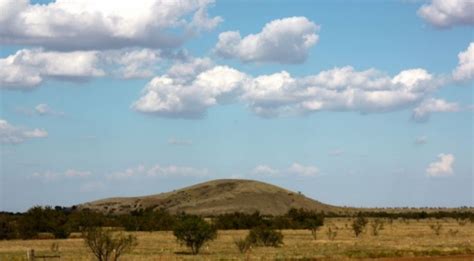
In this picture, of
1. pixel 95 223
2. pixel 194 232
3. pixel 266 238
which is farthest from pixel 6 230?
pixel 266 238

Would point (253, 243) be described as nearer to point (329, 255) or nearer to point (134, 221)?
point (329, 255)

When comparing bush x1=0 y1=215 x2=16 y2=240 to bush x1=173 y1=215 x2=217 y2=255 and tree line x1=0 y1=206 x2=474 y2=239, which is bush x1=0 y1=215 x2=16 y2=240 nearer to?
tree line x1=0 y1=206 x2=474 y2=239

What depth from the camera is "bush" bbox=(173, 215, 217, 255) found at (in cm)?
Answer: 5988

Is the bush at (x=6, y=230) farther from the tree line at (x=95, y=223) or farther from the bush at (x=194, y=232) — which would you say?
the bush at (x=194, y=232)

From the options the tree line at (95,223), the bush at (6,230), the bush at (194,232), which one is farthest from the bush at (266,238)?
the bush at (6,230)

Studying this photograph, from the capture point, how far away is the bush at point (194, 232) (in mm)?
59875

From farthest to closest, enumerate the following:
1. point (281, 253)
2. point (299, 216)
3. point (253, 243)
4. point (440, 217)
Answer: point (440, 217) < point (299, 216) < point (253, 243) < point (281, 253)

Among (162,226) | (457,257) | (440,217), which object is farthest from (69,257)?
(440,217)

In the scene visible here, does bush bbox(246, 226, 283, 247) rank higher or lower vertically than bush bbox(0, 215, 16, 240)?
lower

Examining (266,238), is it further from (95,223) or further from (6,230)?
(95,223)

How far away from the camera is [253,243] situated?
64000 mm

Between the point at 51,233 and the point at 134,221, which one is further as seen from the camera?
→ the point at 134,221

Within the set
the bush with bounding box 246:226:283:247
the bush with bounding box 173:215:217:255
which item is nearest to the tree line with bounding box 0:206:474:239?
the bush with bounding box 246:226:283:247

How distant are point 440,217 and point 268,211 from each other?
47677 millimetres
